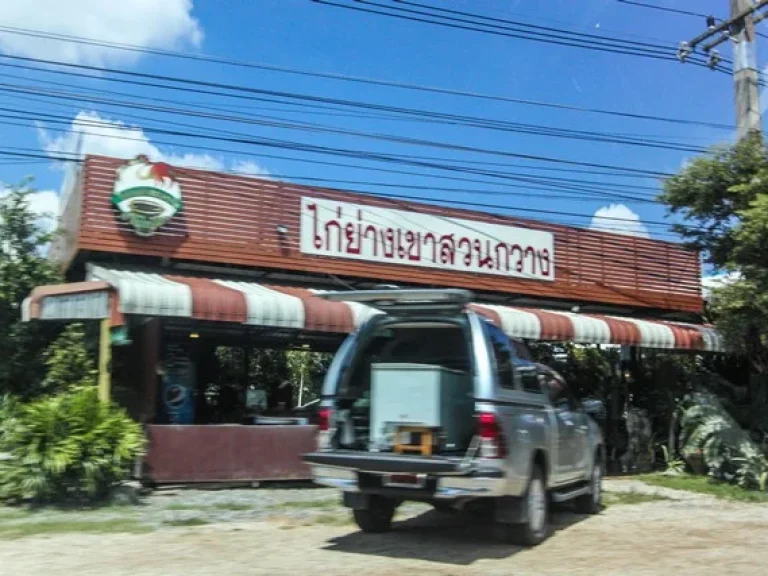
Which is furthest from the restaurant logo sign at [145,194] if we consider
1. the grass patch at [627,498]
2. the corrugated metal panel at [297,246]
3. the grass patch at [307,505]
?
the grass patch at [627,498]

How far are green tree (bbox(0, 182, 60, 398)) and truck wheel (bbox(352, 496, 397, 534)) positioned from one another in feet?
21.9

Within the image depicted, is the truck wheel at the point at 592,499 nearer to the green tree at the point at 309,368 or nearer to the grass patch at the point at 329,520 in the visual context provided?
the grass patch at the point at 329,520

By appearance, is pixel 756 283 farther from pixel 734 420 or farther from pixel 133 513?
pixel 133 513

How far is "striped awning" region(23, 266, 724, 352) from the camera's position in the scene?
36.7ft

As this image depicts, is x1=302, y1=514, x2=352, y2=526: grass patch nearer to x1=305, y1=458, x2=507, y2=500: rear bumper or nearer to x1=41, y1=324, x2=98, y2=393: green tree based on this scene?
x1=305, y1=458, x2=507, y2=500: rear bumper

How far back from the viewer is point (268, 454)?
40.2ft

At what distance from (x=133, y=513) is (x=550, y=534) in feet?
15.8

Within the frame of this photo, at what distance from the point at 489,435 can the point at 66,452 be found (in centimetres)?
552

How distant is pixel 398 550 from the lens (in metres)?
7.78

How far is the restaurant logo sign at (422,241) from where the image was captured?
14.8m

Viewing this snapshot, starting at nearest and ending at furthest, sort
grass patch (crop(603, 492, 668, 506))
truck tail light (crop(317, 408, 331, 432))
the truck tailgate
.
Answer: the truck tailgate
truck tail light (crop(317, 408, 331, 432))
grass patch (crop(603, 492, 668, 506))

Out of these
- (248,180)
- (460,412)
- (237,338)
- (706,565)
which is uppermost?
(248,180)

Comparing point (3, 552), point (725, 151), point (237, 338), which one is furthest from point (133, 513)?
point (725, 151)

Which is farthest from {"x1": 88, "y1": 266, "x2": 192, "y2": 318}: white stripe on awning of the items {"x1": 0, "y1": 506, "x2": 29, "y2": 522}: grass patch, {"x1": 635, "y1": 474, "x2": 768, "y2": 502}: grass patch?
{"x1": 635, "y1": 474, "x2": 768, "y2": 502}: grass patch
